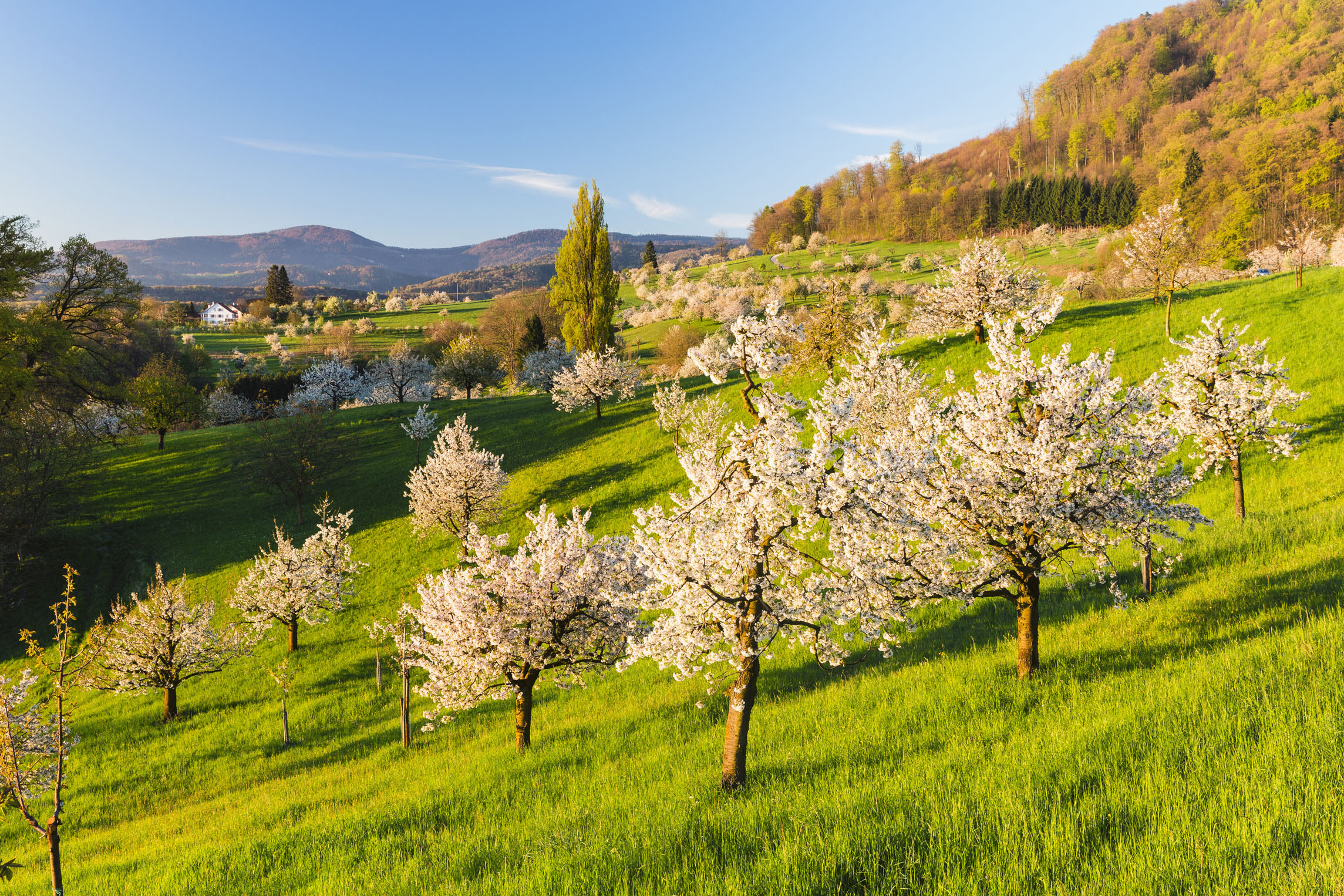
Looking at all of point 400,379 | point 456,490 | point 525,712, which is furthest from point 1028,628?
point 400,379

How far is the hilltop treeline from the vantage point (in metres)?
75.0

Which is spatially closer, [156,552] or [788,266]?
[156,552]

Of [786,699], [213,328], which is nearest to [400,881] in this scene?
[786,699]

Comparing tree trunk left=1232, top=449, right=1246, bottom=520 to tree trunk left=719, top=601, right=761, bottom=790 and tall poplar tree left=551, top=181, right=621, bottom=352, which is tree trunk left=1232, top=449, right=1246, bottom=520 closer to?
tree trunk left=719, top=601, right=761, bottom=790

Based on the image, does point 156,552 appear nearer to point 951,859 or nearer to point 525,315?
point 951,859

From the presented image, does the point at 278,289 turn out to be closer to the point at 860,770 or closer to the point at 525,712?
the point at 525,712

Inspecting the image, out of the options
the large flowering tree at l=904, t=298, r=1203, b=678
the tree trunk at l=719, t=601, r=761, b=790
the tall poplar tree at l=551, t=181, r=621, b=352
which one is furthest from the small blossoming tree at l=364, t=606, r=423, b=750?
the tall poplar tree at l=551, t=181, r=621, b=352

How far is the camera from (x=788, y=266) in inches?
5069

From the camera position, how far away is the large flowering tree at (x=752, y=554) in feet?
25.1

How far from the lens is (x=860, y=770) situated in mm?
8008

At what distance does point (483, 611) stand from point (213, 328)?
144101mm

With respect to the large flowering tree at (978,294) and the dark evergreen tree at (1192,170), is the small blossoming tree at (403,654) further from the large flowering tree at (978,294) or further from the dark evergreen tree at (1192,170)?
the dark evergreen tree at (1192,170)

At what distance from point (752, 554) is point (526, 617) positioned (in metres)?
8.09

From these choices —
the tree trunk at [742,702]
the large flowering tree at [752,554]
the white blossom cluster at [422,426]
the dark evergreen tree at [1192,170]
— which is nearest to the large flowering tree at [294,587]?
the white blossom cluster at [422,426]
